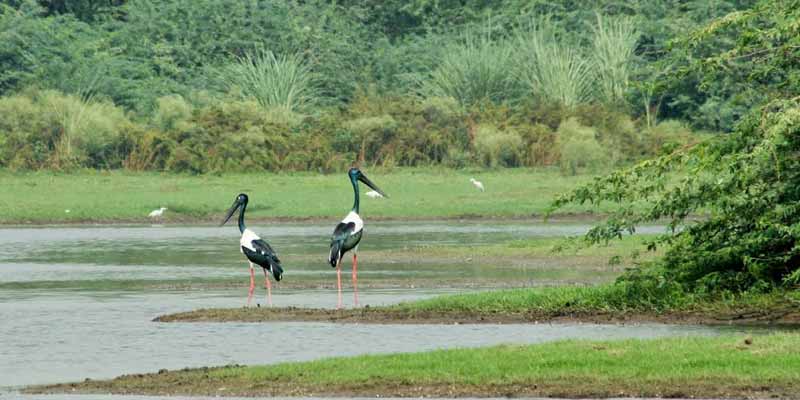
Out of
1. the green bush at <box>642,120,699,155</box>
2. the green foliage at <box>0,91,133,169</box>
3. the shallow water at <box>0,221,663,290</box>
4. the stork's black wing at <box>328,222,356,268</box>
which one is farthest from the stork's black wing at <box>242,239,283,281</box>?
the green bush at <box>642,120,699,155</box>

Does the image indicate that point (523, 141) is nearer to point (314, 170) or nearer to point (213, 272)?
point (314, 170)

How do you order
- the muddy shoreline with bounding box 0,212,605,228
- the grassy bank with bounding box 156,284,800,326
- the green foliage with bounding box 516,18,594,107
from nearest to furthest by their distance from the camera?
the grassy bank with bounding box 156,284,800,326 < the muddy shoreline with bounding box 0,212,605,228 < the green foliage with bounding box 516,18,594,107

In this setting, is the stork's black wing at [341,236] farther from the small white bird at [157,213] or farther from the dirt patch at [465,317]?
the small white bird at [157,213]

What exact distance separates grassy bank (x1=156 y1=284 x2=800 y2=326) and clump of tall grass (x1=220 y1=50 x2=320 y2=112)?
32.2 meters

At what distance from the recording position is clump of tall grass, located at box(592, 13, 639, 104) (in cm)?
5231

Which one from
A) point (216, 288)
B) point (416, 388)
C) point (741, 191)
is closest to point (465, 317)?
point (741, 191)

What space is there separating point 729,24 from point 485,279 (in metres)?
6.64

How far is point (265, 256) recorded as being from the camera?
66.2 ft

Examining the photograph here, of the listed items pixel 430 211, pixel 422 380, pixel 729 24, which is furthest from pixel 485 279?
pixel 430 211

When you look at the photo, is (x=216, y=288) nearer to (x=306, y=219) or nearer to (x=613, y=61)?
(x=306, y=219)

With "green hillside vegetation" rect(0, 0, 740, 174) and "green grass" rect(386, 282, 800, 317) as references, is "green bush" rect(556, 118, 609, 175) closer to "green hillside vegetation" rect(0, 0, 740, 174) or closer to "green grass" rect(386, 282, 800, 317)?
"green hillside vegetation" rect(0, 0, 740, 174)

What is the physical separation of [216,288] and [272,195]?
57.5 feet

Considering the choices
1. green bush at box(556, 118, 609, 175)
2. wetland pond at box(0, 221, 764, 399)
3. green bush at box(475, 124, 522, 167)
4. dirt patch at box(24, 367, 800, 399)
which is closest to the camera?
dirt patch at box(24, 367, 800, 399)

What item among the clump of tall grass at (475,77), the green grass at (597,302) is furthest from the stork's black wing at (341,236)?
the clump of tall grass at (475,77)
